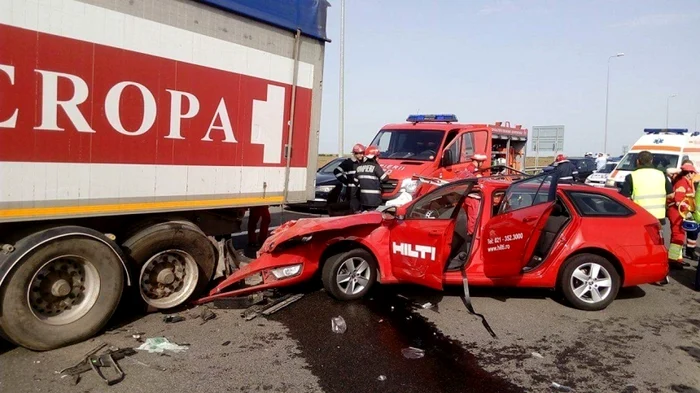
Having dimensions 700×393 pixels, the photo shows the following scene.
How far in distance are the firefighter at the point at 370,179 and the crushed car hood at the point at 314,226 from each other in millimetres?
2457

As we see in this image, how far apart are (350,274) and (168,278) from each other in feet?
6.23

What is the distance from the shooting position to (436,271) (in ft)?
16.8

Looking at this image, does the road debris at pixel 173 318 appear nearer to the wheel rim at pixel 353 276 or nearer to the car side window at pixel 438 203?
the wheel rim at pixel 353 276

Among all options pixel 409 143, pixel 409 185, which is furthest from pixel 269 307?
pixel 409 143

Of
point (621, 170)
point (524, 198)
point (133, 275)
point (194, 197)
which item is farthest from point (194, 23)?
point (621, 170)

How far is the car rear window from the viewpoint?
575 centimetres

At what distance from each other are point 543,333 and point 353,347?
187 cm

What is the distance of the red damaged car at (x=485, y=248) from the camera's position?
531 centimetres

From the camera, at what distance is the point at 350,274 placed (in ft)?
18.5

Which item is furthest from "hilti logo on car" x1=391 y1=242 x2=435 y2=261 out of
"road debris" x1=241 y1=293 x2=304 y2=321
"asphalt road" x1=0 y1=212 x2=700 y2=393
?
"road debris" x1=241 y1=293 x2=304 y2=321

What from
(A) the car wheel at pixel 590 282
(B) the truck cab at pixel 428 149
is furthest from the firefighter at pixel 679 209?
(B) the truck cab at pixel 428 149

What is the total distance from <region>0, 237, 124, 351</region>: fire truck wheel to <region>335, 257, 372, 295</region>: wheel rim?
7.25ft

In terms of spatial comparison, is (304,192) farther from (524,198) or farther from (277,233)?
(524,198)

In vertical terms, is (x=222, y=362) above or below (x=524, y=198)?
below
